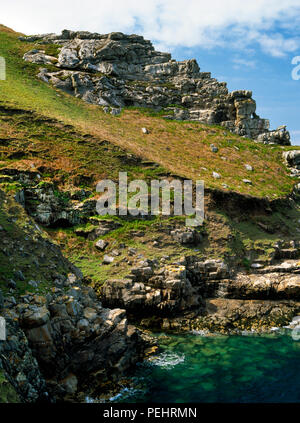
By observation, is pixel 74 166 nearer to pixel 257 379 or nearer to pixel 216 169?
pixel 216 169

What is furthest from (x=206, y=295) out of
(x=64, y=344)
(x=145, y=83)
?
(x=145, y=83)

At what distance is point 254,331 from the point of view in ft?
69.5

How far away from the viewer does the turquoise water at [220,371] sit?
13.7m

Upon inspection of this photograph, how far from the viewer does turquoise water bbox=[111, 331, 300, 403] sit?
1373 centimetres

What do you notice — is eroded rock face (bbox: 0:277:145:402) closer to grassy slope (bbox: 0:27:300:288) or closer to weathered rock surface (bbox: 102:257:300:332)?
grassy slope (bbox: 0:27:300:288)

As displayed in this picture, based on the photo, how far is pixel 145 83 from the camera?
2427 inches

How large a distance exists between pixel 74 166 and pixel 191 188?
13.2 meters

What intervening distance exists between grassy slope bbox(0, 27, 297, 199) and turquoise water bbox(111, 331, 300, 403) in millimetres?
19592

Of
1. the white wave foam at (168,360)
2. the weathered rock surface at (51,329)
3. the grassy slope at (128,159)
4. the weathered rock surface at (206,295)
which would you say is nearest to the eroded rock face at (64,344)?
the weathered rock surface at (51,329)

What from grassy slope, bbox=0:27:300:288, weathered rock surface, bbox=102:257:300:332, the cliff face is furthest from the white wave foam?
Answer: the cliff face

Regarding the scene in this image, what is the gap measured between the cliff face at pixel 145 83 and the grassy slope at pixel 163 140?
334cm

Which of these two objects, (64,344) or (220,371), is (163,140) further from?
(64,344)
